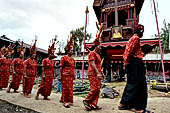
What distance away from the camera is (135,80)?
2650 millimetres

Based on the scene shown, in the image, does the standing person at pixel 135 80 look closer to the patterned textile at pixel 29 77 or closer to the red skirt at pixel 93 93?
the red skirt at pixel 93 93

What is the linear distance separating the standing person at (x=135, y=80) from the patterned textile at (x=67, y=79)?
1.57 metres

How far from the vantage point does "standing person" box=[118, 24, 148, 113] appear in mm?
2574

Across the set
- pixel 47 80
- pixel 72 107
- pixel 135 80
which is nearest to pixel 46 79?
pixel 47 80

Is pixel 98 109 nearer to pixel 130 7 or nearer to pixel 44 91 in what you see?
pixel 44 91

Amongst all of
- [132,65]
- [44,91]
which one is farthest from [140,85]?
[44,91]

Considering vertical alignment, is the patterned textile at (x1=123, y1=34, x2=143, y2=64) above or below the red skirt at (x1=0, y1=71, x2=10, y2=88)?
above

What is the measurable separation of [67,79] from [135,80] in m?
1.97

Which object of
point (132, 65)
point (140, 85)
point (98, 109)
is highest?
point (132, 65)

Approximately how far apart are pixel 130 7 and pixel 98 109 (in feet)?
34.6

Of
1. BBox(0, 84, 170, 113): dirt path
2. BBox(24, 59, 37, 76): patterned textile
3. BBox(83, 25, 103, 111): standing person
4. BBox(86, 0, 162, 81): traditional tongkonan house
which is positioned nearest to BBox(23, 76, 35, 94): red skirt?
BBox(24, 59, 37, 76): patterned textile

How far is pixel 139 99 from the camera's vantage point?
2.58m

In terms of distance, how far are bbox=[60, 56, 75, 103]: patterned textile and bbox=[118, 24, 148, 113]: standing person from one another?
1573 millimetres

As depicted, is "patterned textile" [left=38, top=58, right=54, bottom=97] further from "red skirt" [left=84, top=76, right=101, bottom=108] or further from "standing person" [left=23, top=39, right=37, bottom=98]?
"red skirt" [left=84, top=76, right=101, bottom=108]
